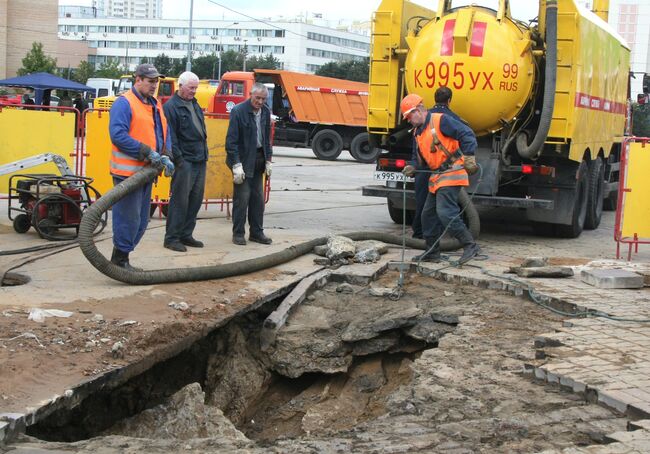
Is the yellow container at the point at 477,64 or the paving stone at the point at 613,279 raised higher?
the yellow container at the point at 477,64

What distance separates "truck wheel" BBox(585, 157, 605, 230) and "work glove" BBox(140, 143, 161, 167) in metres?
7.11

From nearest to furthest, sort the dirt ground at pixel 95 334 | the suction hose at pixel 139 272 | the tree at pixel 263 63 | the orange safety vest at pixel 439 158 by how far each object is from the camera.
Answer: the dirt ground at pixel 95 334 < the suction hose at pixel 139 272 < the orange safety vest at pixel 439 158 < the tree at pixel 263 63

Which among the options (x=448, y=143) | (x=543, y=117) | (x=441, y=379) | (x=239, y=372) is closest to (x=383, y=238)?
(x=448, y=143)

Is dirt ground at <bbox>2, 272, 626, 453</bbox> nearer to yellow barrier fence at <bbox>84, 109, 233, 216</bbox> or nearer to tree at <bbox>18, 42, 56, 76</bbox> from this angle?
yellow barrier fence at <bbox>84, 109, 233, 216</bbox>

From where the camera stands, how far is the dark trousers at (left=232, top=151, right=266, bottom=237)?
354 inches

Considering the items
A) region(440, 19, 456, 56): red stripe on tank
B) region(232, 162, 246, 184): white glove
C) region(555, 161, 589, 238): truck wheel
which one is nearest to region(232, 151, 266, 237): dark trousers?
region(232, 162, 246, 184): white glove

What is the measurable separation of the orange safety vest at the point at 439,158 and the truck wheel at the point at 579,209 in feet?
10.3

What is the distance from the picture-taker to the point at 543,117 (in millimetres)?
9625

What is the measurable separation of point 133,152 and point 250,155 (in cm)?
220

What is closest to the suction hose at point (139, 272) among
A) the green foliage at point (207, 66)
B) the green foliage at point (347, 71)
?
the green foliage at point (347, 71)

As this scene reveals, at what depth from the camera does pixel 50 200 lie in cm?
877

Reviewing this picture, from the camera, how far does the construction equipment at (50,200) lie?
8789mm

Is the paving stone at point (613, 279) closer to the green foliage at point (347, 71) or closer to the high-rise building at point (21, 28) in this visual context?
the green foliage at point (347, 71)

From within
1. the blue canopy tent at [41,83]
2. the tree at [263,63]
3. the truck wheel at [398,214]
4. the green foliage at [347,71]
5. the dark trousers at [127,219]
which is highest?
the tree at [263,63]
